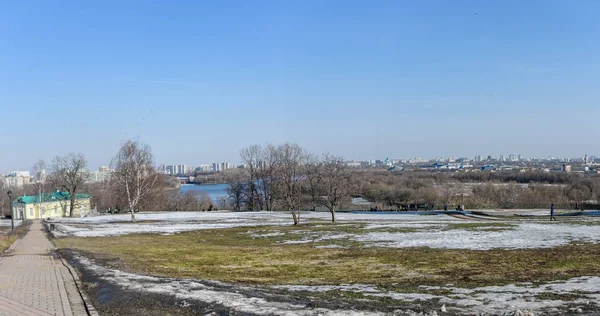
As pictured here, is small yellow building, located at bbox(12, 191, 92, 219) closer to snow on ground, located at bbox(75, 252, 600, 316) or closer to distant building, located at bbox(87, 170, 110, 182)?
distant building, located at bbox(87, 170, 110, 182)

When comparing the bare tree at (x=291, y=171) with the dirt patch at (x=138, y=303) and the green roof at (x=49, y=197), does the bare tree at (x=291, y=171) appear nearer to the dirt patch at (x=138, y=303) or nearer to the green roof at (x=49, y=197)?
the green roof at (x=49, y=197)

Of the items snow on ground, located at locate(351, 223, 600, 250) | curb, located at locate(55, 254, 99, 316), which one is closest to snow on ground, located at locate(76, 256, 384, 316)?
curb, located at locate(55, 254, 99, 316)

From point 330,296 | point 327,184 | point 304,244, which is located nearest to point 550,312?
point 330,296

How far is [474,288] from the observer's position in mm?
11938

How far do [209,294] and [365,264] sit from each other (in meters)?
7.90

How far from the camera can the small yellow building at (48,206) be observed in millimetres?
67500

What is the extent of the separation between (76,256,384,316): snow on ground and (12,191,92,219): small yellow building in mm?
57757

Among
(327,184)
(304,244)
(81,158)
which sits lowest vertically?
(304,244)

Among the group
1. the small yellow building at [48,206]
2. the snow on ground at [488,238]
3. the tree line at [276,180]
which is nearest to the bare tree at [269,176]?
the tree line at [276,180]

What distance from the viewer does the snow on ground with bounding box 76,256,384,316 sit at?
917 centimetres

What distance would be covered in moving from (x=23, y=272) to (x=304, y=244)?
544 inches

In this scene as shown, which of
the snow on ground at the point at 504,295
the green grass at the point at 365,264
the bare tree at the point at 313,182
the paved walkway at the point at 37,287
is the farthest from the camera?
the bare tree at the point at 313,182

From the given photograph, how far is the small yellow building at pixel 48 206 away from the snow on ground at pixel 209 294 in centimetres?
5776

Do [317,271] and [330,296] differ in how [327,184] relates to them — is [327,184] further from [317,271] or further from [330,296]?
[330,296]
